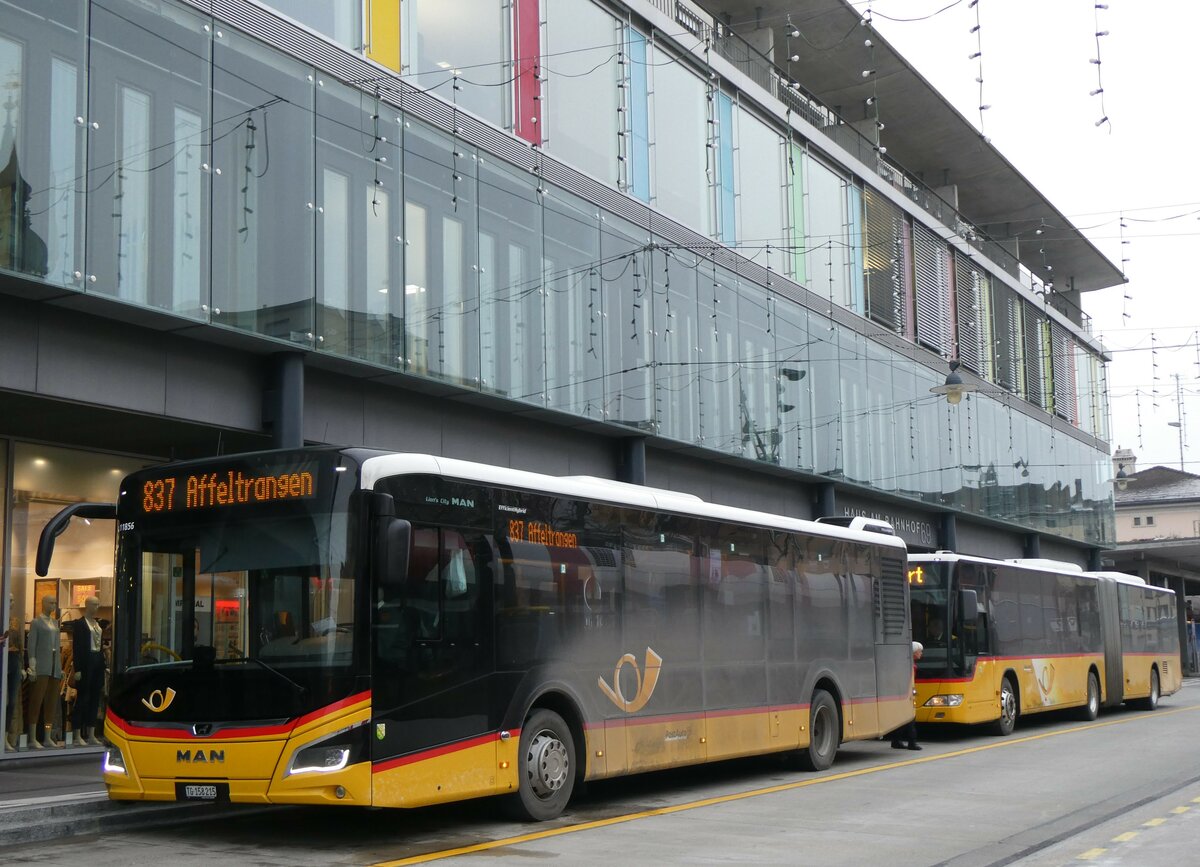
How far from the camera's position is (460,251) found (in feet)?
65.1

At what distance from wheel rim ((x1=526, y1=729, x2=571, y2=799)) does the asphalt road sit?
0.32 m

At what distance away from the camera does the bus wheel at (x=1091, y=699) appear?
2706cm

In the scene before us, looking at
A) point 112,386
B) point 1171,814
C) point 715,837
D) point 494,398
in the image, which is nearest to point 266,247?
point 112,386

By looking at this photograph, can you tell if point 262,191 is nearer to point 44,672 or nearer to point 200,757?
point 44,672

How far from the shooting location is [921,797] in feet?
44.2

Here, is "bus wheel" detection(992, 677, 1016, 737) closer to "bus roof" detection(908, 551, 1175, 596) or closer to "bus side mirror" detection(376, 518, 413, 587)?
"bus roof" detection(908, 551, 1175, 596)

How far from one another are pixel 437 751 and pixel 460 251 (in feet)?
35.2

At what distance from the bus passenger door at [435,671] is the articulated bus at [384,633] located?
2cm

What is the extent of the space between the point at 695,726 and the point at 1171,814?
4.44 m

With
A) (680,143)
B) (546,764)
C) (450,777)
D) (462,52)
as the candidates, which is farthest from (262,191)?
(680,143)

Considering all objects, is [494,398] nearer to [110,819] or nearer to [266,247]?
[266,247]

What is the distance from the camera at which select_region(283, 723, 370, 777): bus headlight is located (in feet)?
31.8

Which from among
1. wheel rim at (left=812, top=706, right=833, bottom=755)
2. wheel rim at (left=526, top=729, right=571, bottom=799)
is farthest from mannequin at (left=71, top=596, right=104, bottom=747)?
wheel rim at (left=812, top=706, right=833, bottom=755)

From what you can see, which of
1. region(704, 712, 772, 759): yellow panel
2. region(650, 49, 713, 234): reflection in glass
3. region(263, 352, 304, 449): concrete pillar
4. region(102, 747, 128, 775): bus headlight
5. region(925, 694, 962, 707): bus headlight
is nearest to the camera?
region(102, 747, 128, 775): bus headlight
